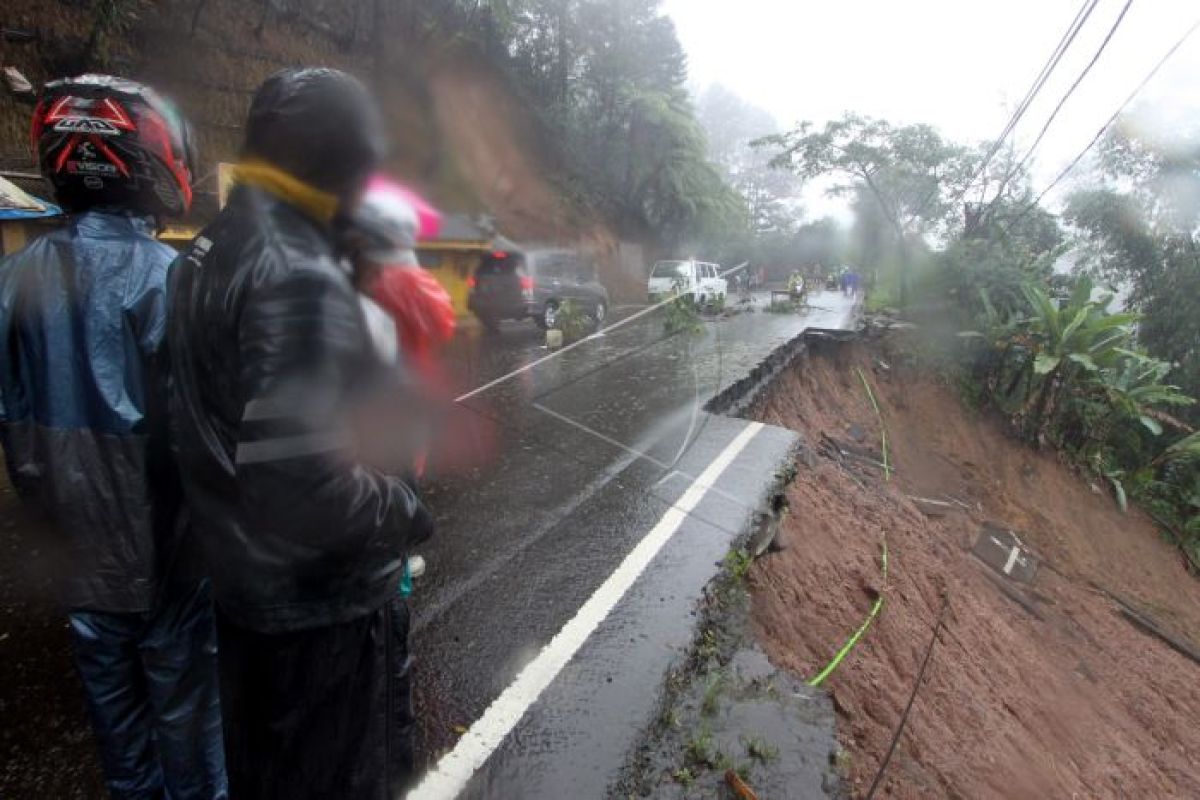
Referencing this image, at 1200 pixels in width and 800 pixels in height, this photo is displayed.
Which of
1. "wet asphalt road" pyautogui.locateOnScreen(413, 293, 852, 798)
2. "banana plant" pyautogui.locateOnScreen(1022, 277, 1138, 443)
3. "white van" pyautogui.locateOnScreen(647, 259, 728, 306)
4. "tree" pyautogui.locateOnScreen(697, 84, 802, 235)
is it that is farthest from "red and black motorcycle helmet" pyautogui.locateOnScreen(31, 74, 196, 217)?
"tree" pyautogui.locateOnScreen(697, 84, 802, 235)

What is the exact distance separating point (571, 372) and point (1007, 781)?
5524 millimetres

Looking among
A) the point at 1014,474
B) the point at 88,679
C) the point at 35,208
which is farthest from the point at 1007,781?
the point at 1014,474

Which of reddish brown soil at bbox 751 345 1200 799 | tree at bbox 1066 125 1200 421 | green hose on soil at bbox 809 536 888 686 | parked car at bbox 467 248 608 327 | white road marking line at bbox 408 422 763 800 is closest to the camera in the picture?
white road marking line at bbox 408 422 763 800

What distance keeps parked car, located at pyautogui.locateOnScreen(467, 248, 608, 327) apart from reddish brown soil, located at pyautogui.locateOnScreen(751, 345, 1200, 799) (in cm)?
218

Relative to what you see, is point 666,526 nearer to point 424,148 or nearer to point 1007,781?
point 1007,781

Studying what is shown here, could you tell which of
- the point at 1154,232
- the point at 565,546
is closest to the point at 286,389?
the point at 565,546

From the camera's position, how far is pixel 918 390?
13.1 metres

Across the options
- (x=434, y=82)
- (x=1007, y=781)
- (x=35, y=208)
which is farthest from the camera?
(x=35, y=208)

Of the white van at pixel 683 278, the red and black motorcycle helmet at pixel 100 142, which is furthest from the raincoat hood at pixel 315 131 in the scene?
the white van at pixel 683 278

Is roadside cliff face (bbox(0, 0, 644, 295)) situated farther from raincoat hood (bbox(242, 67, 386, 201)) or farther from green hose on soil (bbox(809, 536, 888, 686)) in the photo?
green hose on soil (bbox(809, 536, 888, 686))

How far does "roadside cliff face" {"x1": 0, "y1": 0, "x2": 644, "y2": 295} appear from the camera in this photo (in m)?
A: 2.05

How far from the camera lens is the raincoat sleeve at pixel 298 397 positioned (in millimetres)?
1085

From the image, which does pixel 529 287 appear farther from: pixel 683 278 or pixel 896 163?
pixel 896 163

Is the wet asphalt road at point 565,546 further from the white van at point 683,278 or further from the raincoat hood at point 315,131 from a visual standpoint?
the white van at point 683,278
